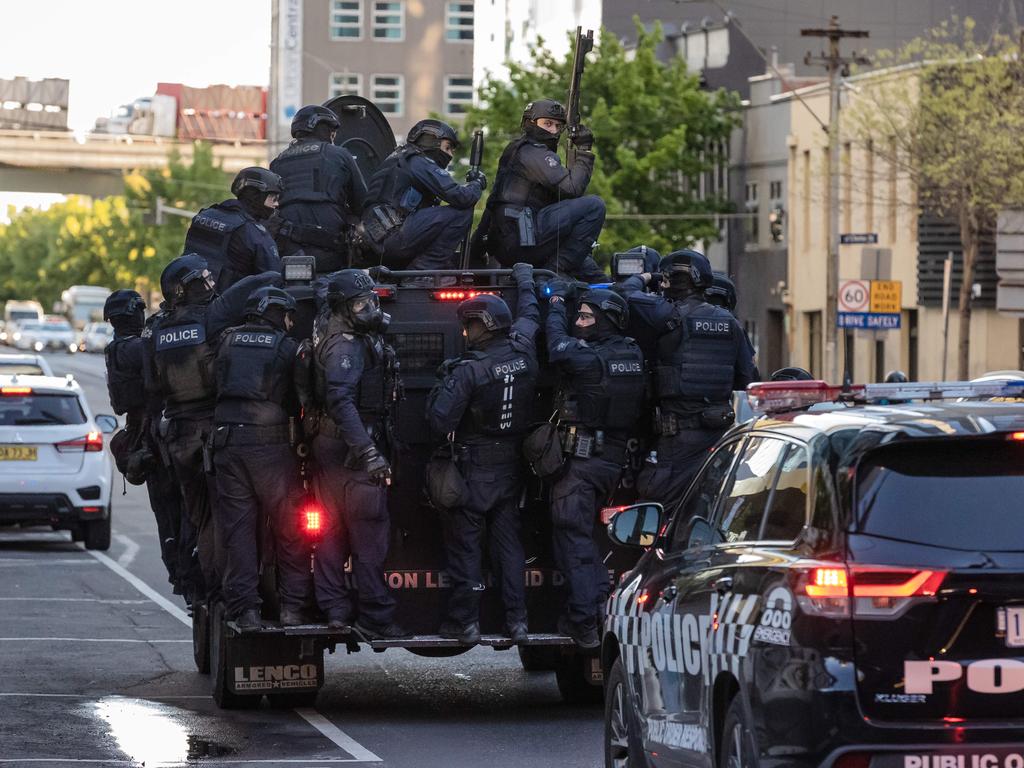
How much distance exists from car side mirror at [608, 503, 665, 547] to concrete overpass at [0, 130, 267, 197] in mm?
100236

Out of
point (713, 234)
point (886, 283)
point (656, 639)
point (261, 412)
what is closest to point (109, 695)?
point (261, 412)

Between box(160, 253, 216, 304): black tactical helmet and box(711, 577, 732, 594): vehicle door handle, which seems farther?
box(160, 253, 216, 304): black tactical helmet

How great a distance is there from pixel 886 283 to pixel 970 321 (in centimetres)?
1003

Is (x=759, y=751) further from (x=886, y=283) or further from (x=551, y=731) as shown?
(x=886, y=283)

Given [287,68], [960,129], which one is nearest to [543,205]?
[960,129]

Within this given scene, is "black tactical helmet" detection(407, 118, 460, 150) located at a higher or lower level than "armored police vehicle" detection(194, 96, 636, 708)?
higher

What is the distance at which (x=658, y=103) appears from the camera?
60.9 meters

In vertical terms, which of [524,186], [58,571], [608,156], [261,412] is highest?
[608,156]

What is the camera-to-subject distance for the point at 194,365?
42.6 feet

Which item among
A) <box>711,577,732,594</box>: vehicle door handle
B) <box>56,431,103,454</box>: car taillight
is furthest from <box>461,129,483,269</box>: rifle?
<box>56,431,103,454</box>: car taillight

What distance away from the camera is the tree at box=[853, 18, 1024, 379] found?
40.2 meters

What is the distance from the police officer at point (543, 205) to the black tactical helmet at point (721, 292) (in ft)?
2.99

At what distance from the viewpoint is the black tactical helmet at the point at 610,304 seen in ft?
41.3

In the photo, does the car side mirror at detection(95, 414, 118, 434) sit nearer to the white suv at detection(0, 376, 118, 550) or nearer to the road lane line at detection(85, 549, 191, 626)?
the white suv at detection(0, 376, 118, 550)
